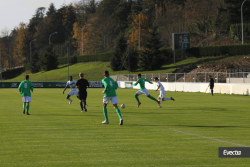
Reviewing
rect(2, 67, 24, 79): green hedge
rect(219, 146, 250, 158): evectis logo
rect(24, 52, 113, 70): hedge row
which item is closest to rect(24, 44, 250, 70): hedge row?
rect(24, 52, 113, 70): hedge row

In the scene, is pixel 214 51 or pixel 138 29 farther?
pixel 138 29

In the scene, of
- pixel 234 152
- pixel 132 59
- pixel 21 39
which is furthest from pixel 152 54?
pixel 21 39

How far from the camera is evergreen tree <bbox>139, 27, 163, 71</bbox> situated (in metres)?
73.0

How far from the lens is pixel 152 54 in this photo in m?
73.5

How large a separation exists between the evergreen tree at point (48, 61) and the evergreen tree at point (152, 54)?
39.2 m

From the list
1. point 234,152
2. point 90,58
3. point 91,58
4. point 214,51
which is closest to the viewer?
point 234,152

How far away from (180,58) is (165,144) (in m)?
69.3

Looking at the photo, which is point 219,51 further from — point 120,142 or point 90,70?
point 120,142

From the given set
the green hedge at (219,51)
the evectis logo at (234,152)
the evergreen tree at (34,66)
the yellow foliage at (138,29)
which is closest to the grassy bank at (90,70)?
the green hedge at (219,51)

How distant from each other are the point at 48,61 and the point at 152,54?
136 feet

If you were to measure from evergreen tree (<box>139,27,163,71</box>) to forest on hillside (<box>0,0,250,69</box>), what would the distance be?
60.9 inches

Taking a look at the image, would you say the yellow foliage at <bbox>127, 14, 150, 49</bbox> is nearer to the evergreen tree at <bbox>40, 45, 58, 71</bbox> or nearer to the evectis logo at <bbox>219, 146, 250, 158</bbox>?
the evergreen tree at <bbox>40, 45, 58, 71</bbox>

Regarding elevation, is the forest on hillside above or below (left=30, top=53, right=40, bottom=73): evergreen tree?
above

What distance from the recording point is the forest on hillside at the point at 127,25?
254 ft
